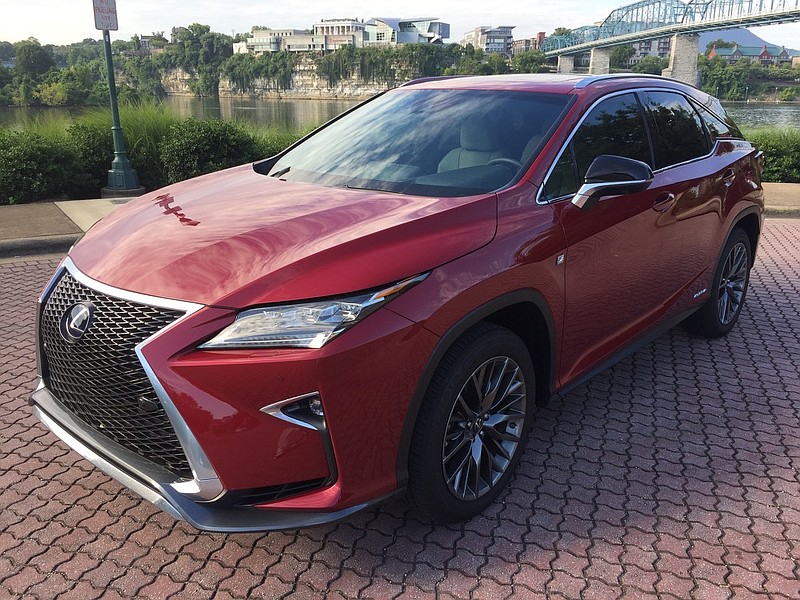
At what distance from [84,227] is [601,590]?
24.2 feet

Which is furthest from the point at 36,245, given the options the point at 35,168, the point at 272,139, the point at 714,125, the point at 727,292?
the point at 727,292

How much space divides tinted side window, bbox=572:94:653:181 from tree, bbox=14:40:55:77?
133 ft

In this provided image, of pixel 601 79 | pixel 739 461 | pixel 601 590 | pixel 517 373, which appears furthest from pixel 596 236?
pixel 601 590

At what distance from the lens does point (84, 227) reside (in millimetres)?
8016

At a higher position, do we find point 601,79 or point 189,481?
point 601,79

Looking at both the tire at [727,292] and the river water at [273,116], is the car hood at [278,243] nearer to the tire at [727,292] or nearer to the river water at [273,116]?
the tire at [727,292]

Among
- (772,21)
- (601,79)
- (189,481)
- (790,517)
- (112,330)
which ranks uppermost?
(772,21)

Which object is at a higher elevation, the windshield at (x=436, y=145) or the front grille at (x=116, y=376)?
the windshield at (x=436, y=145)

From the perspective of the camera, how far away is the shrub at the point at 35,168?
9.43m

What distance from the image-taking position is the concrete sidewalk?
734 cm

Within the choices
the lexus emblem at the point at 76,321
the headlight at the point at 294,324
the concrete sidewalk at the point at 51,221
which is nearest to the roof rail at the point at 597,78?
the headlight at the point at 294,324

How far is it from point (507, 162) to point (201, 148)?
26.8 ft

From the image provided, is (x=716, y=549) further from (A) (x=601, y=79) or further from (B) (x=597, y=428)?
(A) (x=601, y=79)

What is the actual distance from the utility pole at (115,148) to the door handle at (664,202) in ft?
27.7
